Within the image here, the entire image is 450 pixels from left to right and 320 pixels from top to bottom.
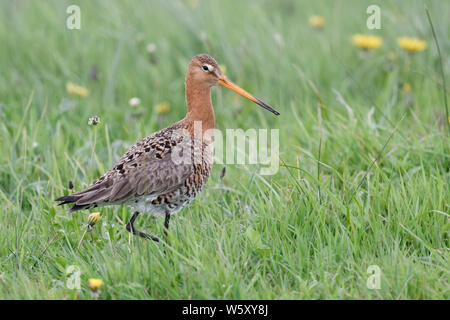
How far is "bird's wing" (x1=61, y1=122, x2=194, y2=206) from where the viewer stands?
446cm

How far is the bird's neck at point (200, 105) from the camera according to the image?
503 centimetres

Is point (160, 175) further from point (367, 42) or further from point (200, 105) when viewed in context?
point (367, 42)

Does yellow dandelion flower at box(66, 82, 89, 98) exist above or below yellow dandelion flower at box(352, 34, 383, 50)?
below

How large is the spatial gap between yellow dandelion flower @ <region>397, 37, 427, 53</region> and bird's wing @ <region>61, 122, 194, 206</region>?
346 cm

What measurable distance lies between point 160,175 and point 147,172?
10 centimetres

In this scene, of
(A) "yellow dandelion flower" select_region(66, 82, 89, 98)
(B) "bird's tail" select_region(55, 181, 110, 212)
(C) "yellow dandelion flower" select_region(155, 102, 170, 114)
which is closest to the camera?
(B) "bird's tail" select_region(55, 181, 110, 212)

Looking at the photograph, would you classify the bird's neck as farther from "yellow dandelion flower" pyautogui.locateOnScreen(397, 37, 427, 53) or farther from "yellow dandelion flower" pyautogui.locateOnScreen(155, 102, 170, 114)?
"yellow dandelion flower" pyautogui.locateOnScreen(397, 37, 427, 53)

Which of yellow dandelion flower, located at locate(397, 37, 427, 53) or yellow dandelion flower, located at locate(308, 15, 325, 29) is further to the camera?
yellow dandelion flower, located at locate(308, 15, 325, 29)

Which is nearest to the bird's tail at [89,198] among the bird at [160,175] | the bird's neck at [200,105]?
the bird at [160,175]

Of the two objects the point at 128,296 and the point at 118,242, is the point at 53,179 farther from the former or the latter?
the point at 128,296

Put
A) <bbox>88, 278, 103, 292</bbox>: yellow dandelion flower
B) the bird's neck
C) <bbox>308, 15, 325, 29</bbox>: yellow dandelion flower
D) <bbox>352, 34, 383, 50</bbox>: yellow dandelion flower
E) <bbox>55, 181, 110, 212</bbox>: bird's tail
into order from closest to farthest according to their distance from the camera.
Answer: <bbox>88, 278, 103, 292</bbox>: yellow dandelion flower < <bbox>55, 181, 110, 212</bbox>: bird's tail < the bird's neck < <bbox>352, 34, 383, 50</bbox>: yellow dandelion flower < <bbox>308, 15, 325, 29</bbox>: yellow dandelion flower

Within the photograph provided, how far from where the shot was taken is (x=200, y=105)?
504 cm

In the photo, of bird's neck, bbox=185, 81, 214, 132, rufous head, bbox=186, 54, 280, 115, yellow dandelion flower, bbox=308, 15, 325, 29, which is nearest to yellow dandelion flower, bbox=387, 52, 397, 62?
yellow dandelion flower, bbox=308, 15, 325, 29

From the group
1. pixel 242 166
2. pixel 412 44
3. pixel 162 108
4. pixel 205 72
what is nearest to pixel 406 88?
pixel 412 44
